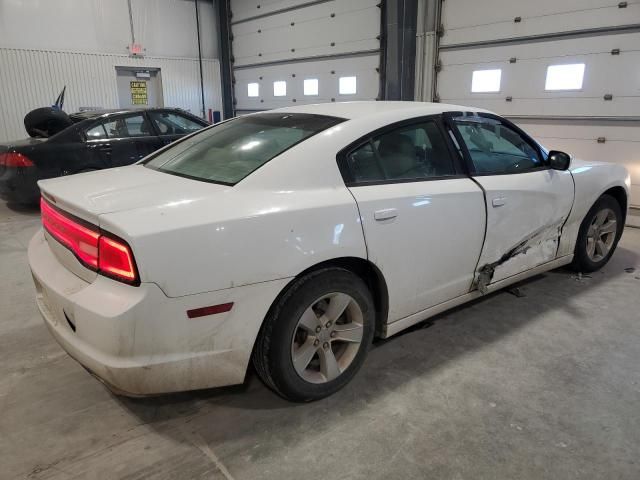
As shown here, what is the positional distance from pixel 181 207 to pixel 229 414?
3.32 feet

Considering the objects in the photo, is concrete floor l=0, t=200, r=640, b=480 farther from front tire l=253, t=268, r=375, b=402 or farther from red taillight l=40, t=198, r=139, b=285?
red taillight l=40, t=198, r=139, b=285

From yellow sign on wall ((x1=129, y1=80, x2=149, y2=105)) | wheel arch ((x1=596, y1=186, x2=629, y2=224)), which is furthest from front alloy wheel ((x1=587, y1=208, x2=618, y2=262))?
yellow sign on wall ((x1=129, y1=80, x2=149, y2=105))

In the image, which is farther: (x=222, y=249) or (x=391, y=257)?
(x=391, y=257)

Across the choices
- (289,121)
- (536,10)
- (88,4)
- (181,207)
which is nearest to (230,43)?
(88,4)

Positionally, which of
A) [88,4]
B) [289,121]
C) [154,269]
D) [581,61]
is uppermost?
[88,4]

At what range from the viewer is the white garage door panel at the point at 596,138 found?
5754 mm

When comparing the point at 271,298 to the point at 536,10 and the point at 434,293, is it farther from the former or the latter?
the point at 536,10

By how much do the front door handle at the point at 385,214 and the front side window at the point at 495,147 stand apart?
78 cm

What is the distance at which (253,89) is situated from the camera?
1161cm

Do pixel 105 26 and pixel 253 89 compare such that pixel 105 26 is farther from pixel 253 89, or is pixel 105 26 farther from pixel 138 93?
pixel 253 89

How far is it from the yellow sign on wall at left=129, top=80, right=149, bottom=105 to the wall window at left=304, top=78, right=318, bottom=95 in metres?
4.50

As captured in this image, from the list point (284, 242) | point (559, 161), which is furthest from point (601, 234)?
point (284, 242)

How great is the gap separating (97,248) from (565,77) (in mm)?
6305

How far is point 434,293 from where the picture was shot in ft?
8.64
